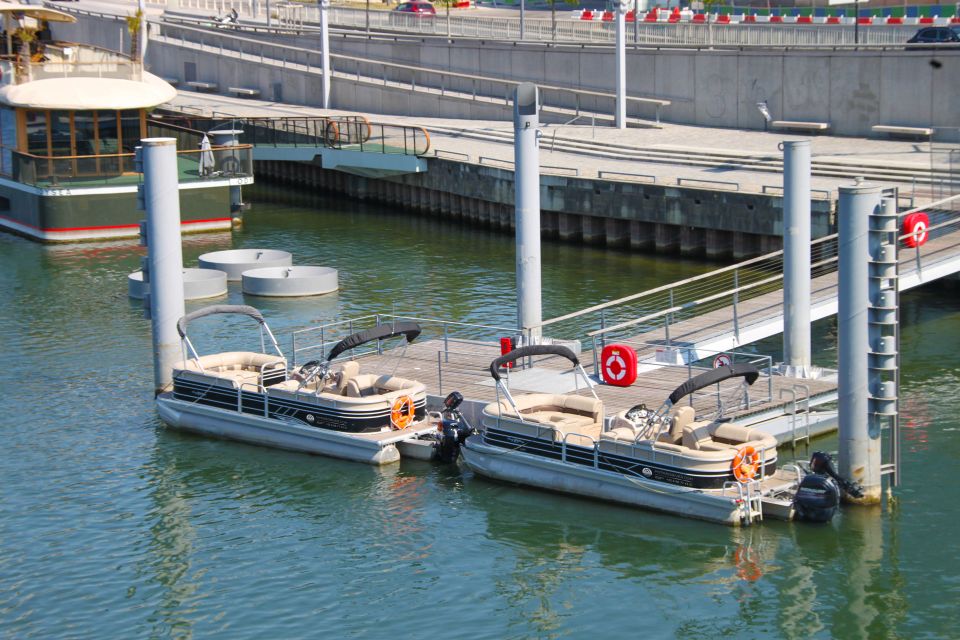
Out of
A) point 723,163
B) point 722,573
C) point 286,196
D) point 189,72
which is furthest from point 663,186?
point 189,72

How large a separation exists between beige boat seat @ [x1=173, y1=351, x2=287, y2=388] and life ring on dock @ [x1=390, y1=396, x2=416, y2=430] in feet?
10.4

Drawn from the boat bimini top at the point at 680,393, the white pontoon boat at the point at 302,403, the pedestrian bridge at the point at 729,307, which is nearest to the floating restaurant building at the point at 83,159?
the pedestrian bridge at the point at 729,307

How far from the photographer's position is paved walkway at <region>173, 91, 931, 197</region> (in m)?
47.8

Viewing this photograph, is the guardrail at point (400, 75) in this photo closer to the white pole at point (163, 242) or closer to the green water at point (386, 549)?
the white pole at point (163, 242)

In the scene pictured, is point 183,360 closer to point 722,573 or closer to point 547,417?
point 547,417

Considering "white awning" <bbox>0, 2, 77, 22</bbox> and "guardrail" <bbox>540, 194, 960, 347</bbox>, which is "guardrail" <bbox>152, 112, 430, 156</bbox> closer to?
"white awning" <bbox>0, 2, 77, 22</bbox>

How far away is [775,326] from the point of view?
31.8 m

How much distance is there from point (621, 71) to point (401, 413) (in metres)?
31.6

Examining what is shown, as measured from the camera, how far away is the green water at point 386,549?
21.0 m

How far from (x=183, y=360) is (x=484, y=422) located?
742 cm

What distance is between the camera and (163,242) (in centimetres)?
2988

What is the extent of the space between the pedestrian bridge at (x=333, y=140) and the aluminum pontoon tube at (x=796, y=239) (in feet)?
92.8

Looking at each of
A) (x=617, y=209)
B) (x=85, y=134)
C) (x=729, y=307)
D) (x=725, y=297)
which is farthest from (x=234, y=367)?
(x=85, y=134)

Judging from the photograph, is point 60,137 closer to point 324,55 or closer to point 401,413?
point 324,55
